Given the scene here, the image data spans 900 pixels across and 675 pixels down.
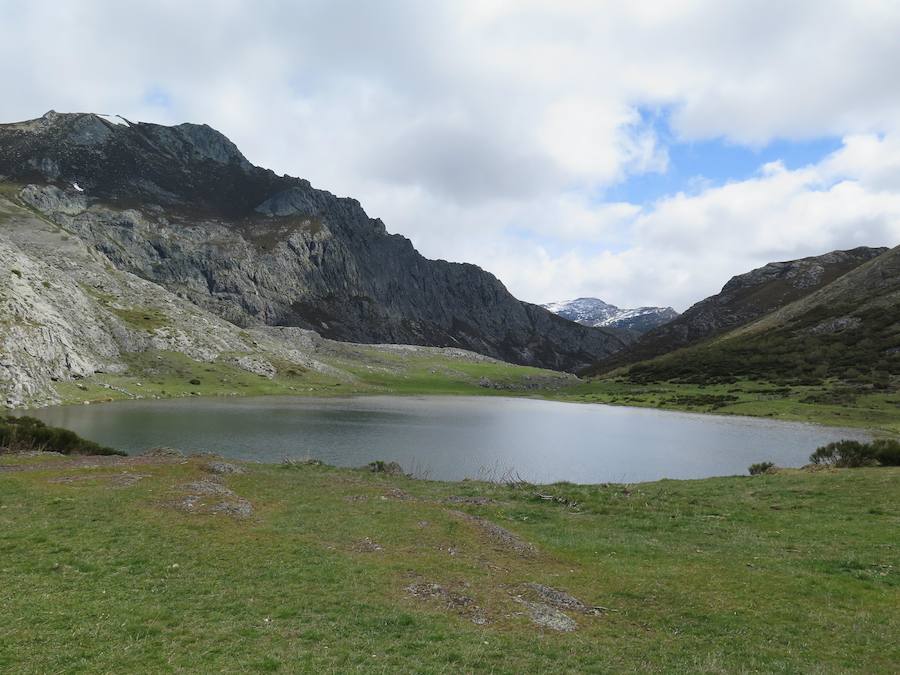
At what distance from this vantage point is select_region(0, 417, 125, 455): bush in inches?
1945

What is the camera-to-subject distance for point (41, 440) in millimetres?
51531

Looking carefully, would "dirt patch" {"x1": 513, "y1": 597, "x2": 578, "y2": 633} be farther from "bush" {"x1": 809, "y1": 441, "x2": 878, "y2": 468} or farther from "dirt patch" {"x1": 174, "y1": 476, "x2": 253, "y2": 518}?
"bush" {"x1": 809, "y1": 441, "x2": 878, "y2": 468}

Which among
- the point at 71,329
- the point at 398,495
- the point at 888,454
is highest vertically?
the point at 71,329

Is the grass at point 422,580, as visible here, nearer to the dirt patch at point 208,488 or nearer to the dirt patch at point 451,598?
the dirt patch at point 451,598

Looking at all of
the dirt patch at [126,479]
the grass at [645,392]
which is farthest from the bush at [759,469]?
the grass at [645,392]

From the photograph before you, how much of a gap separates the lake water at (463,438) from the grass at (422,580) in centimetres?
2631

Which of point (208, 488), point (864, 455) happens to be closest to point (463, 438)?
point (864, 455)

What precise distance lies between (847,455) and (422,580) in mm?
50847

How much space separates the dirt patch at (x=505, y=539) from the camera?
25428mm

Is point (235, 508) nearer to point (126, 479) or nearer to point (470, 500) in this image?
point (126, 479)

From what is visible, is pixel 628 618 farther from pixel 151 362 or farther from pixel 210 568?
pixel 151 362

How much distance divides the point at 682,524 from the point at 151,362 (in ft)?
552

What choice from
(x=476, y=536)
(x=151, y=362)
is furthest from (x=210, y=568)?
(x=151, y=362)

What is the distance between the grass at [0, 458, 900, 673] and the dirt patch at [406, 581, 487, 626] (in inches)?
11.7
